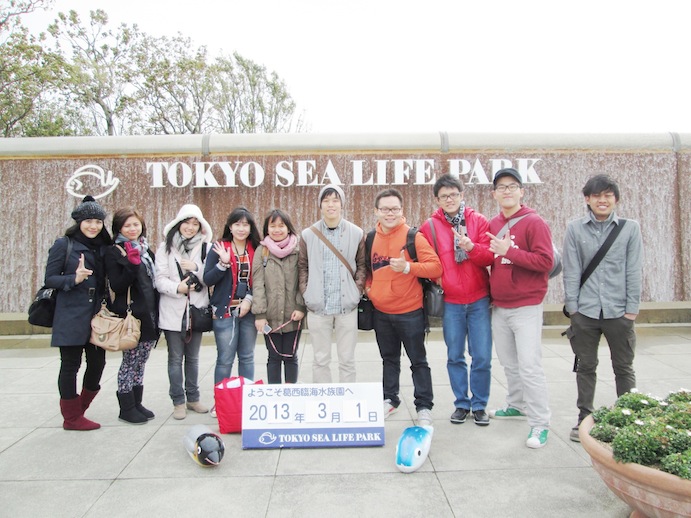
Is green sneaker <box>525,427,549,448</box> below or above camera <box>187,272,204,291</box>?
below

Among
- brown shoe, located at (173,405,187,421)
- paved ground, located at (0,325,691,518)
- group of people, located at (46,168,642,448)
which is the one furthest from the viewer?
brown shoe, located at (173,405,187,421)

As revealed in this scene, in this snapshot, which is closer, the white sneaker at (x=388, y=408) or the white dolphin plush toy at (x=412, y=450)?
the white dolphin plush toy at (x=412, y=450)

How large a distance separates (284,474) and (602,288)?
96.3 inches

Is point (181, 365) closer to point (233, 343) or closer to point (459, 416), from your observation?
point (233, 343)

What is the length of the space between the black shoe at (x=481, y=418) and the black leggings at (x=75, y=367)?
286 centimetres

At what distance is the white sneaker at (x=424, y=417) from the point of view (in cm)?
394

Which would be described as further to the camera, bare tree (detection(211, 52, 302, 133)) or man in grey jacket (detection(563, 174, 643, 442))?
bare tree (detection(211, 52, 302, 133))

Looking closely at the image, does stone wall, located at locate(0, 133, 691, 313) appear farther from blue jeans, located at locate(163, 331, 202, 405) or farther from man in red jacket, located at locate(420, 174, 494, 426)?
man in red jacket, located at locate(420, 174, 494, 426)

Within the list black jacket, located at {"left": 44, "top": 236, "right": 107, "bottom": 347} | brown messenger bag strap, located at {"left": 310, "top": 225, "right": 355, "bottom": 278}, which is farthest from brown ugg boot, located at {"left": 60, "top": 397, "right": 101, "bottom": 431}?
brown messenger bag strap, located at {"left": 310, "top": 225, "right": 355, "bottom": 278}

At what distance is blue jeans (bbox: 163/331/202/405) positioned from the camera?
13.9 feet

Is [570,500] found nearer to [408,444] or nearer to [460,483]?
[460,483]

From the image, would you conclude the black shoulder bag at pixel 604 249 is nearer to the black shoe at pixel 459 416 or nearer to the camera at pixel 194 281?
the black shoe at pixel 459 416

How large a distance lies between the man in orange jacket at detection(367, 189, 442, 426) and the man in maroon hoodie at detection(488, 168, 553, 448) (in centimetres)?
47

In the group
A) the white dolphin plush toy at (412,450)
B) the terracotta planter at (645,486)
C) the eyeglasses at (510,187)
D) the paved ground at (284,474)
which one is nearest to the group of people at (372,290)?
the eyeglasses at (510,187)
